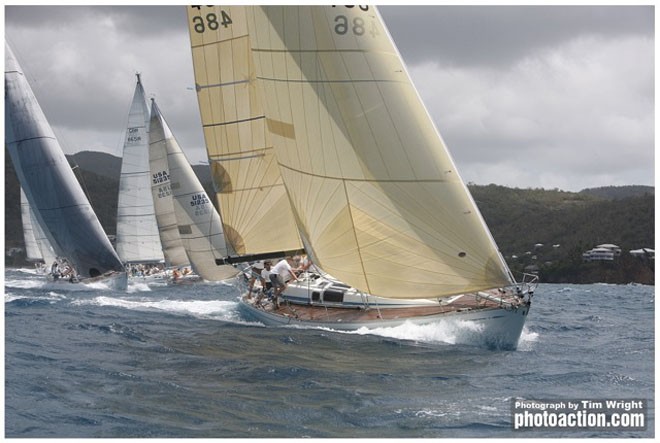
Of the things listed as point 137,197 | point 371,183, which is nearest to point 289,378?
point 371,183

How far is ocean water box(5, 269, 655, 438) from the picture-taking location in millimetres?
12445

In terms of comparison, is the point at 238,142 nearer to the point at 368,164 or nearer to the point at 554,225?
the point at 368,164

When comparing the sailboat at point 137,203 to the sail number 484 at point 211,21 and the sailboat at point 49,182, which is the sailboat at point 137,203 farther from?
the sail number 484 at point 211,21

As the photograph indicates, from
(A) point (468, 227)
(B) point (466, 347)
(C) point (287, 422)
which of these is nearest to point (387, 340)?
(B) point (466, 347)

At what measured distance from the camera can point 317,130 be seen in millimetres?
20500

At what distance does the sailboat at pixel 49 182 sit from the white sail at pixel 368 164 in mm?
16405

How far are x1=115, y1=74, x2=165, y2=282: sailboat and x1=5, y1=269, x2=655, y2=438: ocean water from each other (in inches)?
995

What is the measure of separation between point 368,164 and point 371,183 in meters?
0.42

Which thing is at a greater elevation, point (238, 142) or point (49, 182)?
point (238, 142)

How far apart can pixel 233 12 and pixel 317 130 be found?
7.24 m

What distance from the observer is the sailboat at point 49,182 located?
112 ft

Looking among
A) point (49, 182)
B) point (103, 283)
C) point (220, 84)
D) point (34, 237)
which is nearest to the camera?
point (220, 84)

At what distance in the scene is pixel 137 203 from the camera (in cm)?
5200

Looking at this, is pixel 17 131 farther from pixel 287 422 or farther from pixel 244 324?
pixel 287 422
